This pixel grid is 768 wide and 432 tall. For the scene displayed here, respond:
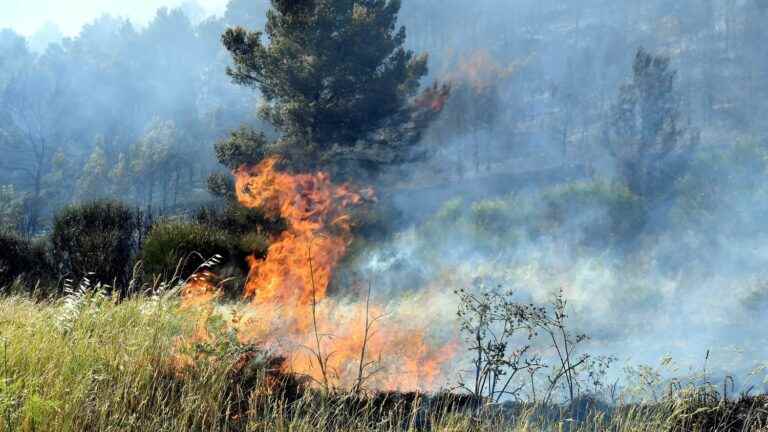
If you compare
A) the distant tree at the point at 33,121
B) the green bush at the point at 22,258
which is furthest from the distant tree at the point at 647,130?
the distant tree at the point at 33,121

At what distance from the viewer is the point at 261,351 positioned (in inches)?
177

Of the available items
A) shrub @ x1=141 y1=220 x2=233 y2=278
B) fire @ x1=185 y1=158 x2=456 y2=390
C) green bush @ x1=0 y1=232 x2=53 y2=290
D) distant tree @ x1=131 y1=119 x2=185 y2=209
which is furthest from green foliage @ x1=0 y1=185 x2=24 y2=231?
fire @ x1=185 y1=158 x2=456 y2=390

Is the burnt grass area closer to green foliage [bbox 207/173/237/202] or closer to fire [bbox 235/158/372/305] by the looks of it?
fire [bbox 235/158/372/305]

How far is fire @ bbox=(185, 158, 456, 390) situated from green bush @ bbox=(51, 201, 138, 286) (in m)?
4.27

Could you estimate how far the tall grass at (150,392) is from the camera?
2922 millimetres

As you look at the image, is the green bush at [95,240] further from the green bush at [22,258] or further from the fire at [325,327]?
the fire at [325,327]

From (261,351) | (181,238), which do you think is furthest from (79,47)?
(261,351)

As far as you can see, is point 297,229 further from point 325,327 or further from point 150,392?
point 150,392

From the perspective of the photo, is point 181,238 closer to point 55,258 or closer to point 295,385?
point 55,258

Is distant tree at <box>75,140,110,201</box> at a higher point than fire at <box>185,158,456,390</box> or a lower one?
higher

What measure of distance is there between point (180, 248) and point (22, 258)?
4968 mm

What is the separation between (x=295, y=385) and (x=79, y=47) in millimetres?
99855

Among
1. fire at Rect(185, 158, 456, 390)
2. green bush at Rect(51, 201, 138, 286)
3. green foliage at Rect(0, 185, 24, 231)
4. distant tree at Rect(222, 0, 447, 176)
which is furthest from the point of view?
green foliage at Rect(0, 185, 24, 231)

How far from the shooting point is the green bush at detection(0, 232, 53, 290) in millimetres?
12945
